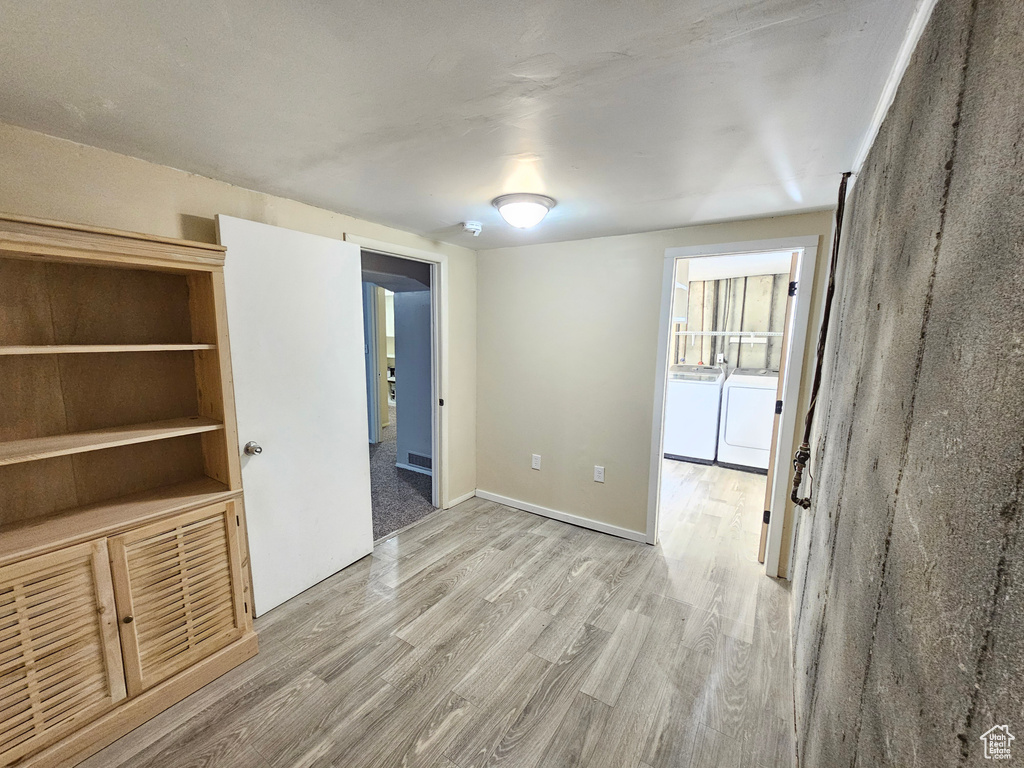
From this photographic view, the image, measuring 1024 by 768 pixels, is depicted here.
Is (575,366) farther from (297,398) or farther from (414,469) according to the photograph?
(414,469)

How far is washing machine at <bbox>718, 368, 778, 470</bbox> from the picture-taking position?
4.21 m

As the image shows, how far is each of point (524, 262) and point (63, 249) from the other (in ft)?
8.38

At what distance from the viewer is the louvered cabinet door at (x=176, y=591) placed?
1.52m

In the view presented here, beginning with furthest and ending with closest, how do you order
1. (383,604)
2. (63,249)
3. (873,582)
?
1. (383,604)
2. (63,249)
3. (873,582)

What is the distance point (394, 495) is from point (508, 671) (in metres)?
2.22

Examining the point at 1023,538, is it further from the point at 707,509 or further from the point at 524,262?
the point at 707,509

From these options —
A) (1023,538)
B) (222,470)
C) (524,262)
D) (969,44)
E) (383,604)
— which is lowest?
(383,604)

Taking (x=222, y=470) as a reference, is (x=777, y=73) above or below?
above

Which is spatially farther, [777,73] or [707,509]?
[707,509]

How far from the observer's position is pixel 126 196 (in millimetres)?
1652

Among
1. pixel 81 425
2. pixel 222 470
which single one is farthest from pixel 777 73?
pixel 81 425

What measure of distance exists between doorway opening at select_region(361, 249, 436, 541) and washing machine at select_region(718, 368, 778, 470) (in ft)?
10.7

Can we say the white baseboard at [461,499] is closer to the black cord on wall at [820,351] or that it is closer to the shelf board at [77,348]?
the shelf board at [77,348]

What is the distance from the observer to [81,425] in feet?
5.26
